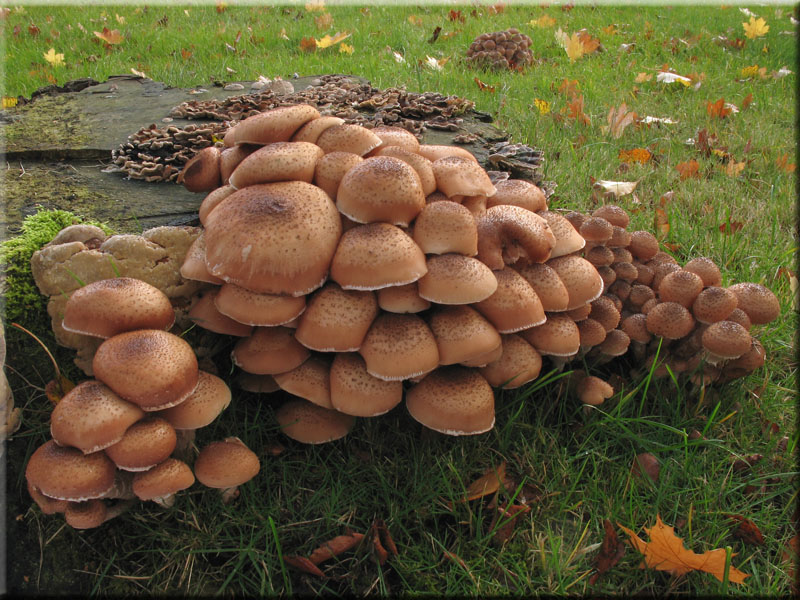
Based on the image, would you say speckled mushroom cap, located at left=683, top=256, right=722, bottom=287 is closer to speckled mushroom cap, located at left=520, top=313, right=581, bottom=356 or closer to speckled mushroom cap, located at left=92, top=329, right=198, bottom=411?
speckled mushroom cap, located at left=520, top=313, right=581, bottom=356

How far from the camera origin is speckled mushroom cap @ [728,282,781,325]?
279cm

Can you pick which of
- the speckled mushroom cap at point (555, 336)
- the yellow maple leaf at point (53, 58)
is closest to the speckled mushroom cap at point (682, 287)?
the speckled mushroom cap at point (555, 336)

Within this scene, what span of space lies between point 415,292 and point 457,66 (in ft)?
19.5

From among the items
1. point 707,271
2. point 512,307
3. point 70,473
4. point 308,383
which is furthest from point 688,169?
point 70,473

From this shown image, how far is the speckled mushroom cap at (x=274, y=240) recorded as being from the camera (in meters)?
2.24

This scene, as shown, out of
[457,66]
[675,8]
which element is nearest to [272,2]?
[457,66]

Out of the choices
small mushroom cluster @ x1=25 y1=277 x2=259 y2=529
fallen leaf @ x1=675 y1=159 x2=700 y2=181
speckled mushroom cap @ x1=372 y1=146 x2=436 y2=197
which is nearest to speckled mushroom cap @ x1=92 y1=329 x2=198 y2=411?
small mushroom cluster @ x1=25 y1=277 x2=259 y2=529

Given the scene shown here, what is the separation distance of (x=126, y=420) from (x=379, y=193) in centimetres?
129

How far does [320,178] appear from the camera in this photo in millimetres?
2500

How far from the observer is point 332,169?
2.49 meters

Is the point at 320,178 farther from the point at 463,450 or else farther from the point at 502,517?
the point at 502,517

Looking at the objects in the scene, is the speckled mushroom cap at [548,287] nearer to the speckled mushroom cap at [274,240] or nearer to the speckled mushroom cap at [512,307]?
the speckled mushroom cap at [512,307]

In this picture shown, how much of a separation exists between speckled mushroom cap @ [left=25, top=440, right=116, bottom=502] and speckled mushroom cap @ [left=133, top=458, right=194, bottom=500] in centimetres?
10

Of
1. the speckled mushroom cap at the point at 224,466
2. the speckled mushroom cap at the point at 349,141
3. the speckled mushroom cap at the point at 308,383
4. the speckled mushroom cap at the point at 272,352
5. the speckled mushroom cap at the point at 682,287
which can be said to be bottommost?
the speckled mushroom cap at the point at 224,466
